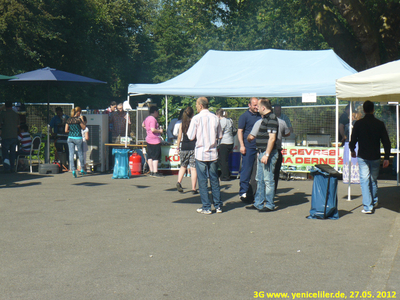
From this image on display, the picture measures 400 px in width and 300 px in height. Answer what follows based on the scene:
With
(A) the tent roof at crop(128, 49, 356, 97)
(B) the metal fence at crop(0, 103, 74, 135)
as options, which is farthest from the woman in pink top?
(B) the metal fence at crop(0, 103, 74, 135)

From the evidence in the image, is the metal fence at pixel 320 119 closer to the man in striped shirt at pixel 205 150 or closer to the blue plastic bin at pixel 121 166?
the blue plastic bin at pixel 121 166

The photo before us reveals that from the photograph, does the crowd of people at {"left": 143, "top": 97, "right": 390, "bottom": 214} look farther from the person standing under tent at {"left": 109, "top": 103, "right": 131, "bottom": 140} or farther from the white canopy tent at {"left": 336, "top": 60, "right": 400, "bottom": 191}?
the person standing under tent at {"left": 109, "top": 103, "right": 131, "bottom": 140}

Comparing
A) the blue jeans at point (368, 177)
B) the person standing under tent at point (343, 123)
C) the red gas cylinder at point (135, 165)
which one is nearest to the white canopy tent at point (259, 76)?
the person standing under tent at point (343, 123)

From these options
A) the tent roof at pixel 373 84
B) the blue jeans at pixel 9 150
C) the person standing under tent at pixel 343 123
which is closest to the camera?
the tent roof at pixel 373 84

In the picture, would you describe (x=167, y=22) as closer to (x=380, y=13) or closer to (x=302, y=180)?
(x=380, y=13)

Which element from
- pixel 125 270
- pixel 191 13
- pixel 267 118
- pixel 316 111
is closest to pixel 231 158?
pixel 316 111

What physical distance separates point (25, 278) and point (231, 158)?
9.25 m

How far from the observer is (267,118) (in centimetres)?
811

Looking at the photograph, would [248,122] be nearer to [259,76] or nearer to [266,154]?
[266,154]

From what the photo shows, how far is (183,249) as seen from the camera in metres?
5.91

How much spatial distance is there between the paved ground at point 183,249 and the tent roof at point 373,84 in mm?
1953

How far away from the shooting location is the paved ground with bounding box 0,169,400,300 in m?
4.54

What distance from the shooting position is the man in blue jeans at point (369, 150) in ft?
26.9

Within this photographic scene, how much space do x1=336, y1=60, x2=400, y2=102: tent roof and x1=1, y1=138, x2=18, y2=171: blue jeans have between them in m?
9.48
